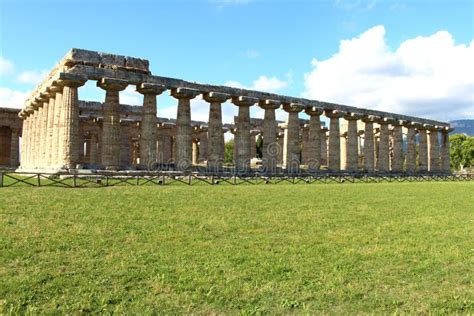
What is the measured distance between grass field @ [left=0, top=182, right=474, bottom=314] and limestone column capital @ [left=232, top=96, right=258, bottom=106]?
1080 inches

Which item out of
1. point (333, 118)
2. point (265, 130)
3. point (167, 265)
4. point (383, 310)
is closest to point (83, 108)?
point (265, 130)

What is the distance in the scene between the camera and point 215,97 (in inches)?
1542

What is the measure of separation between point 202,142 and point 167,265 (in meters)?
57.7

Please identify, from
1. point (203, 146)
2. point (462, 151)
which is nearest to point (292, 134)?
point (203, 146)

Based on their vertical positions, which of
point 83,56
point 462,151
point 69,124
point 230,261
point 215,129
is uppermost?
point 83,56

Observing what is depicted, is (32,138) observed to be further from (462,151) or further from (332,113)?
(462,151)

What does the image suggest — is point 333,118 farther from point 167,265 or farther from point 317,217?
point 167,265

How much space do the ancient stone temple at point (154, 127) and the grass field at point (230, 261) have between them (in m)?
20.0

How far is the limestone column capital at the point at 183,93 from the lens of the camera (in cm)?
3709

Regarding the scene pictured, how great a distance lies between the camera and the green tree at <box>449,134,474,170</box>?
98.2 meters

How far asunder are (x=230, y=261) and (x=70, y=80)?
27506mm

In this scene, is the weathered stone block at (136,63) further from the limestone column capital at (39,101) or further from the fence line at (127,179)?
the limestone column capital at (39,101)

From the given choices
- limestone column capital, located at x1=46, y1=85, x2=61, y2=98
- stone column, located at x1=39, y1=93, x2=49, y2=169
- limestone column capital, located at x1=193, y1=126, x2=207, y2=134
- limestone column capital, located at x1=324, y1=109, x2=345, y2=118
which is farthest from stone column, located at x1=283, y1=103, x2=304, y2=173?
stone column, located at x1=39, y1=93, x2=49, y2=169

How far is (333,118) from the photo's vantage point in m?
48.9
